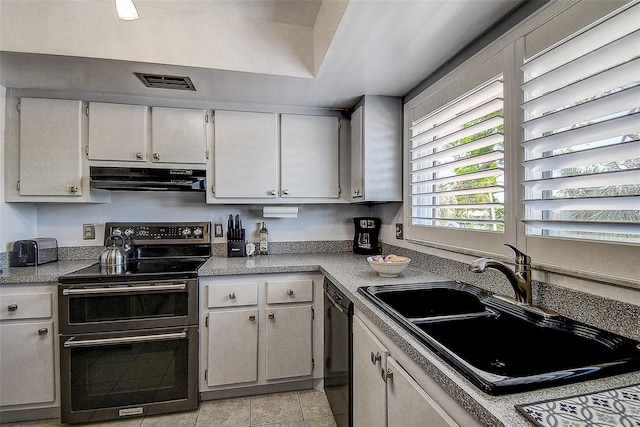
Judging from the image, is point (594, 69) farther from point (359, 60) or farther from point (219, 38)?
point (219, 38)

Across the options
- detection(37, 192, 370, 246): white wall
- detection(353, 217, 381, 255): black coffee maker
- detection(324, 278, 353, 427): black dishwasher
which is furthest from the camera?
detection(353, 217, 381, 255): black coffee maker

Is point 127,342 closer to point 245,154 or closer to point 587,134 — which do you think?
point 245,154

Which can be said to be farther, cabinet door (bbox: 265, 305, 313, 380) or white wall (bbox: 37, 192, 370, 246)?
white wall (bbox: 37, 192, 370, 246)

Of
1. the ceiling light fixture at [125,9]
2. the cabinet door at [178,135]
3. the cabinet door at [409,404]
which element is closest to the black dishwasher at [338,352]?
the cabinet door at [409,404]

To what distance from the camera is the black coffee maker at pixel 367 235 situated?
2617mm

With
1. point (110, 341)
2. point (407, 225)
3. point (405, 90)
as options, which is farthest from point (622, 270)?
point (110, 341)

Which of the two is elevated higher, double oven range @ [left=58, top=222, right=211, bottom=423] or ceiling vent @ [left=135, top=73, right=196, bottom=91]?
ceiling vent @ [left=135, top=73, right=196, bottom=91]

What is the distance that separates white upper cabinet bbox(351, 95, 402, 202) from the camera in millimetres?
2234

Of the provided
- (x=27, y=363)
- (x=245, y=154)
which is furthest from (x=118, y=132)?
(x=27, y=363)

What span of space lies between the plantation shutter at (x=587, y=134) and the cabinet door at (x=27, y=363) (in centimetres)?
262

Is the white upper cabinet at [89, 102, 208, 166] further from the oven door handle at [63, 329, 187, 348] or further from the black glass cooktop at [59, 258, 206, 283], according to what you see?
the oven door handle at [63, 329, 187, 348]

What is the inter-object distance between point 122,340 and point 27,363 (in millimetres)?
569

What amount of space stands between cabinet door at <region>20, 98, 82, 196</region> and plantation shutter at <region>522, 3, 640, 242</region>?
8.77 ft

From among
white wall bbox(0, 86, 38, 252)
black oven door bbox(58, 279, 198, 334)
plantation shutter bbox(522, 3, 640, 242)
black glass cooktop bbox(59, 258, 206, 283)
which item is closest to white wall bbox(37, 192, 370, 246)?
white wall bbox(0, 86, 38, 252)
